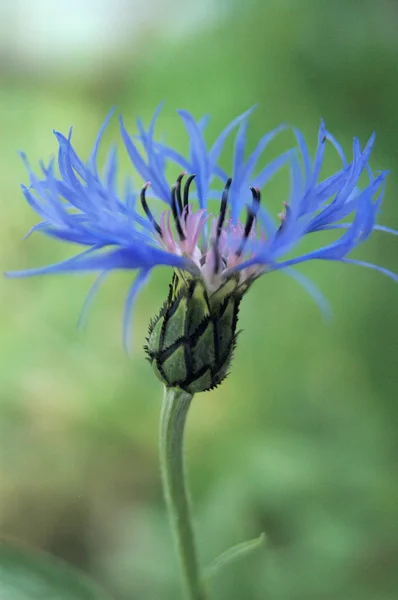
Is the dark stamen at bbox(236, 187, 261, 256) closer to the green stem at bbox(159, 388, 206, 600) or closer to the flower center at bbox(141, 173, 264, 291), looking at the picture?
the flower center at bbox(141, 173, 264, 291)

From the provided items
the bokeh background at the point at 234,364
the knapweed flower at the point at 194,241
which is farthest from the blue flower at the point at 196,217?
the bokeh background at the point at 234,364

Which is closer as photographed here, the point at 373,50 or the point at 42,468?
the point at 42,468

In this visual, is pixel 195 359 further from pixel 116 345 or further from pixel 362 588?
pixel 116 345

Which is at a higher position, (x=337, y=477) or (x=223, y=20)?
(x=223, y=20)

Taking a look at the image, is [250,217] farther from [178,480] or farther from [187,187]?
[178,480]

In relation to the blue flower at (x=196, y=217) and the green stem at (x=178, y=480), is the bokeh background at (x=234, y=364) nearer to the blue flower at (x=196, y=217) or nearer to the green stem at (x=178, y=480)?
the green stem at (x=178, y=480)

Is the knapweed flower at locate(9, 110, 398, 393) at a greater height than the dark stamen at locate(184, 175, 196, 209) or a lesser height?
lesser

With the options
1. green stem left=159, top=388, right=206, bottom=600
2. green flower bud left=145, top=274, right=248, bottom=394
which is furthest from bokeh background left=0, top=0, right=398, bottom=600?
green flower bud left=145, top=274, right=248, bottom=394

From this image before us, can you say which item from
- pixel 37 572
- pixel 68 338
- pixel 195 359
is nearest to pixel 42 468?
pixel 68 338
